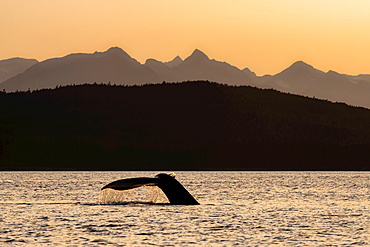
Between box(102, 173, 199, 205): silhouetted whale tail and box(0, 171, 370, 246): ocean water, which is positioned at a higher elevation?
box(102, 173, 199, 205): silhouetted whale tail

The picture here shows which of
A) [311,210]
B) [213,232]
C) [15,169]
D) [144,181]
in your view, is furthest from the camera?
[15,169]

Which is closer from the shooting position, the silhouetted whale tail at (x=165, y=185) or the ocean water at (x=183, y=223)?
the ocean water at (x=183, y=223)

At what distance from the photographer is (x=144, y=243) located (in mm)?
40406

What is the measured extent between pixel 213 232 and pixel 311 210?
18098 mm

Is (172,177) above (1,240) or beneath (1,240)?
above

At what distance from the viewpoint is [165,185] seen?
53844 mm

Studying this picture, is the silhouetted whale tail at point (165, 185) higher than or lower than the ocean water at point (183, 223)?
higher

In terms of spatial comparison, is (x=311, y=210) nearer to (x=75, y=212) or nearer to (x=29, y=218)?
(x=75, y=212)

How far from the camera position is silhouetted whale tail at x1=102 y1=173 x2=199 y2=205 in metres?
49.2

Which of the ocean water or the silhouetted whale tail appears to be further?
the silhouetted whale tail

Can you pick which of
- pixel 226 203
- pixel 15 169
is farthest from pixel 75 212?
pixel 15 169

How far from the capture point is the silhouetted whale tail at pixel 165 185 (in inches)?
1938

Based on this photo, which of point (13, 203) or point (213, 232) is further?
point (13, 203)

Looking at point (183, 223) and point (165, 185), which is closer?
point (183, 223)
